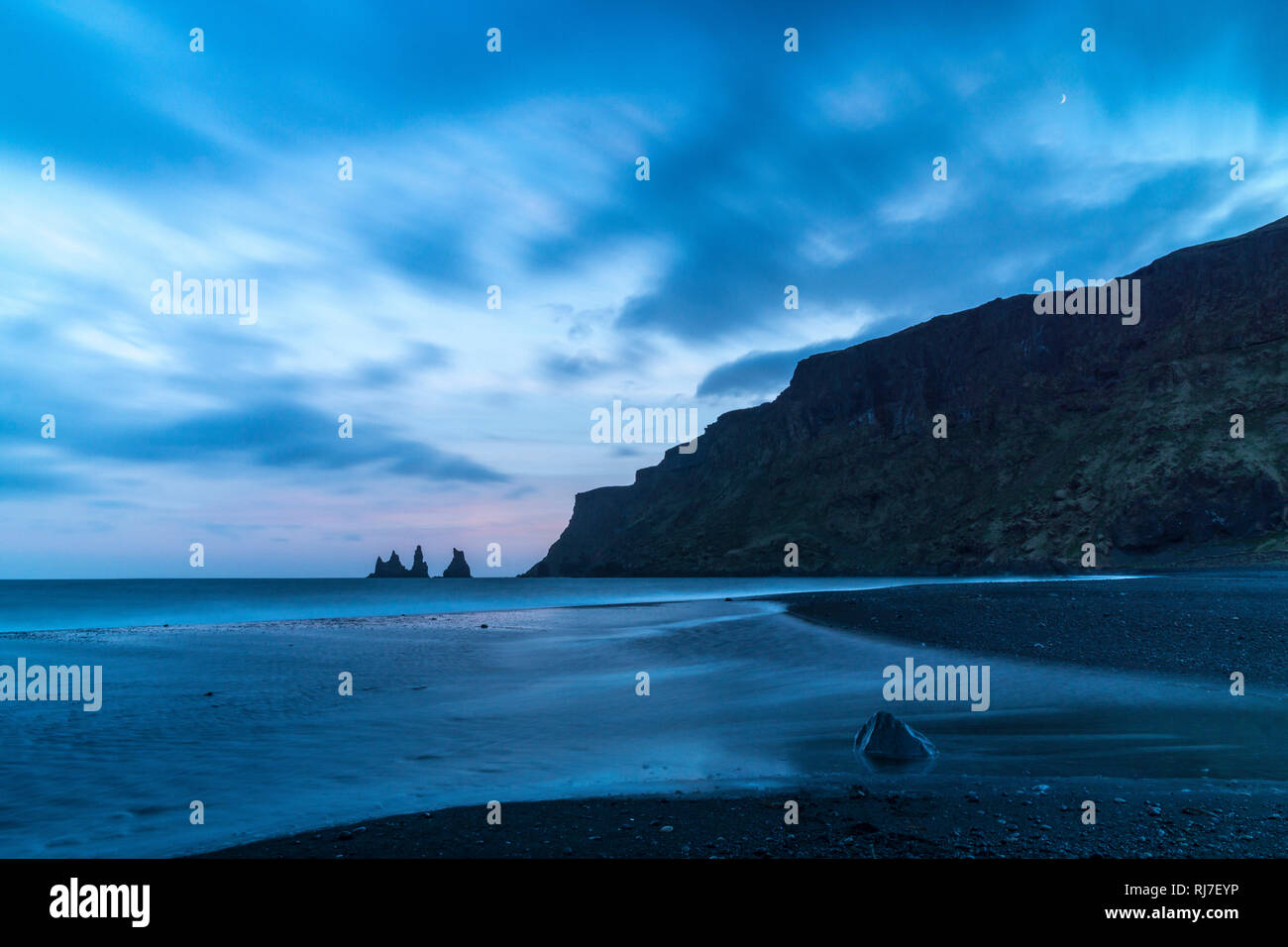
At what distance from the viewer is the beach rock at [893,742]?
30.2 feet

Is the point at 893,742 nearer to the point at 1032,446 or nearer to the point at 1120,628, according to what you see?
the point at 1120,628

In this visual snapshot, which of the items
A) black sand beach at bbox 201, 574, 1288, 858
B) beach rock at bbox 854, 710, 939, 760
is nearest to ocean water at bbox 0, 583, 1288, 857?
beach rock at bbox 854, 710, 939, 760

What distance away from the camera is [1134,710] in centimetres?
1133

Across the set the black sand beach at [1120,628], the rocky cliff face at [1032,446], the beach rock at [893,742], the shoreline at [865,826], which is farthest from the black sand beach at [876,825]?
the rocky cliff face at [1032,446]

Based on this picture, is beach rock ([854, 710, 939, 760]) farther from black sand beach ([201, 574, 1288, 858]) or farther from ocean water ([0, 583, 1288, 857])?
black sand beach ([201, 574, 1288, 858])

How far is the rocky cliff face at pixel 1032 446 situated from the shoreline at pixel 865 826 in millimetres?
83049

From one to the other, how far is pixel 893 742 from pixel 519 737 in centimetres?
626

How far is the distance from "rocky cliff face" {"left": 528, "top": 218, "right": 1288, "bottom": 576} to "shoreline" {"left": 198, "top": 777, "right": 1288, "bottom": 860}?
83049 millimetres

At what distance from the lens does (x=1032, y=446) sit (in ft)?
411

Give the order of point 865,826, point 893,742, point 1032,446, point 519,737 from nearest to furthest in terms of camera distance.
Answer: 1. point 865,826
2. point 893,742
3. point 519,737
4. point 1032,446

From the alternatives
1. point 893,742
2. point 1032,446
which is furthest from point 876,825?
point 1032,446

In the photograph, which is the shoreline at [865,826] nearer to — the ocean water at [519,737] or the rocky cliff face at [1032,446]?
the ocean water at [519,737]
